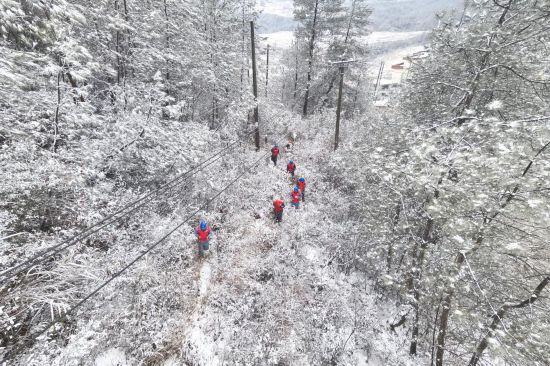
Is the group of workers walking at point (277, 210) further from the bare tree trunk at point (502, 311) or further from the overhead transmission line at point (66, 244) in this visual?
the bare tree trunk at point (502, 311)

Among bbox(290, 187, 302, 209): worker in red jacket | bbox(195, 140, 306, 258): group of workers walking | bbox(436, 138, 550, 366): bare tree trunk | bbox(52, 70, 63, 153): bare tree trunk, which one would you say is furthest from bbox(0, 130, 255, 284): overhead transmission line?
bbox(290, 187, 302, 209): worker in red jacket

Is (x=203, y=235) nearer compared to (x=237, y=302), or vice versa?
(x=237, y=302)

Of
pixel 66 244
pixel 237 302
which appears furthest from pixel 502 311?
pixel 66 244

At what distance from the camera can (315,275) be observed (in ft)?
34.0

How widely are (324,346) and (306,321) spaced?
→ 0.86 metres

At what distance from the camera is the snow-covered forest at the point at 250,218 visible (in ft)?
15.8

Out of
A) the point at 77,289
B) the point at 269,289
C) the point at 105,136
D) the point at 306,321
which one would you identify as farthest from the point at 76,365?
the point at 105,136

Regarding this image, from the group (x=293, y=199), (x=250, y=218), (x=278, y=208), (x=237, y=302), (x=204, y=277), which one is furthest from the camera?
(x=293, y=199)

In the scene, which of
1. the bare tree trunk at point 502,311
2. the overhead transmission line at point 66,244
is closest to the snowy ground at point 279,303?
the bare tree trunk at point 502,311

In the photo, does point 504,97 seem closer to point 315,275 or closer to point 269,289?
point 315,275

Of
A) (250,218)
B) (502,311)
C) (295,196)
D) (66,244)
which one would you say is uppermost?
(502,311)

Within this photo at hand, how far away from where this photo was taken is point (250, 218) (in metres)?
12.2

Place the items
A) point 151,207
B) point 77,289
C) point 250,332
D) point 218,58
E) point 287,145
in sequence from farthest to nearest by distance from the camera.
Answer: point 287,145 < point 218,58 < point 151,207 < point 250,332 < point 77,289

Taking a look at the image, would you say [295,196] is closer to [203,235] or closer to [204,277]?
[203,235]
